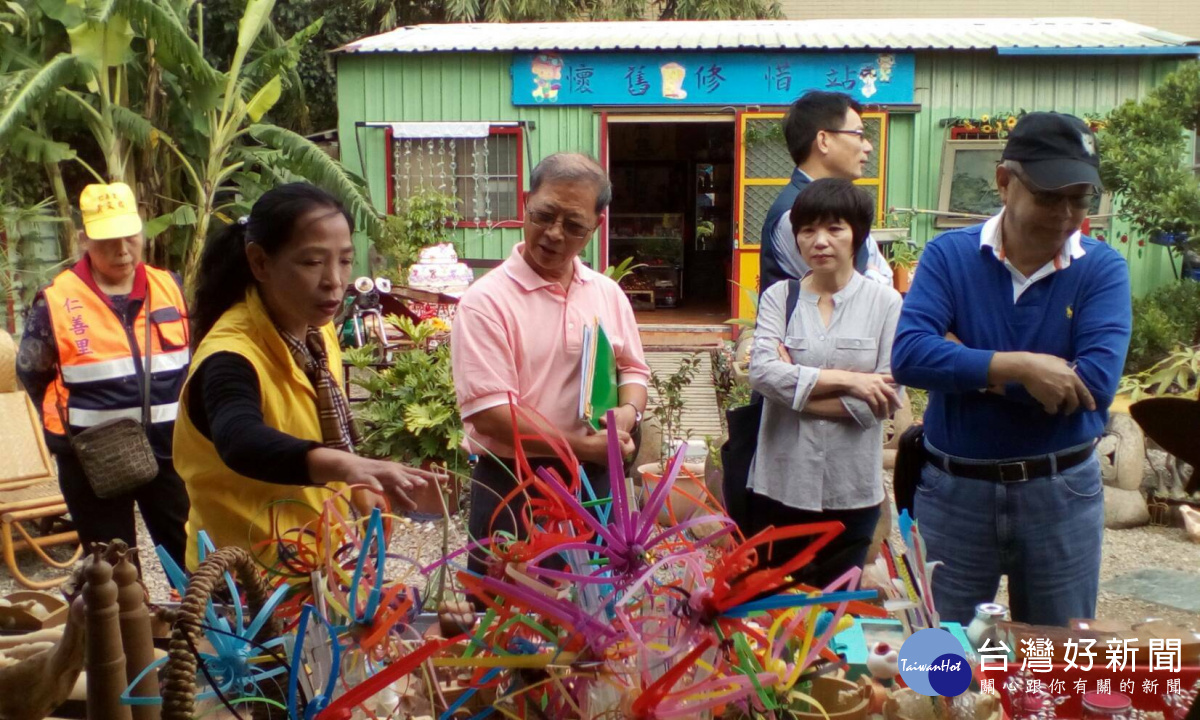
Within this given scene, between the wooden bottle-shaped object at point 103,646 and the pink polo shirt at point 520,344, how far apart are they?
1.23m

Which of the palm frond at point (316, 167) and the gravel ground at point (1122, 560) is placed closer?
the gravel ground at point (1122, 560)

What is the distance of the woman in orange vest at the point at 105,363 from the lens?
11.0 feet

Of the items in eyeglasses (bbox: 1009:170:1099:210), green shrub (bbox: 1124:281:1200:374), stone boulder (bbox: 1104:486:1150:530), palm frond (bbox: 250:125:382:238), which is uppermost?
palm frond (bbox: 250:125:382:238)

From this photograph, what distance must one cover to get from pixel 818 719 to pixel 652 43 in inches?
357

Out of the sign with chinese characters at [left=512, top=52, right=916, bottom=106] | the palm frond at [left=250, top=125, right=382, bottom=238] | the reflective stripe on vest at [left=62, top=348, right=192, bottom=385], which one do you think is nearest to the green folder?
the reflective stripe on vest at [left=62, top=348, right=192, bottom=385]

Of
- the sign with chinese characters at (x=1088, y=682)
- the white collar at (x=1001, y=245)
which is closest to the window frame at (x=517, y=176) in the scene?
the white collar at (x=1001, y=245)

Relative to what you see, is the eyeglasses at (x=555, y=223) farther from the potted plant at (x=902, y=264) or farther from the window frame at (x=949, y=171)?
the window frame at (x=949, y=171)

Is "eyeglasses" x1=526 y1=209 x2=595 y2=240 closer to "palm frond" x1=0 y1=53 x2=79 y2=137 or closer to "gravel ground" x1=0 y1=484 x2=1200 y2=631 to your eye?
"gravel ground" x1=0 y1=484 x2=1200 y2=631

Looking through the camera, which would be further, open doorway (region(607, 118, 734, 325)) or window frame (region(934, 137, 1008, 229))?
open doorway (region(607, 118, 734, 325))

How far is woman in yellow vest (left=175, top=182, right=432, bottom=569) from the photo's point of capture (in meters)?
1.80

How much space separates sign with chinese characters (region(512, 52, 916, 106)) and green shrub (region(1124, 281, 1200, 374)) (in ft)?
9.29

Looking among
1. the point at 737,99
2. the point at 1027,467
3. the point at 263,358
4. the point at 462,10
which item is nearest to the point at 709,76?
the point at 737,99

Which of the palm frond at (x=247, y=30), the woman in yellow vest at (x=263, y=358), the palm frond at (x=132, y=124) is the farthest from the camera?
the palm frond at (x=247, y=30)

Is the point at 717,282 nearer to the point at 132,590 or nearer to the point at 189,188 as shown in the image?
the point at 189,188
